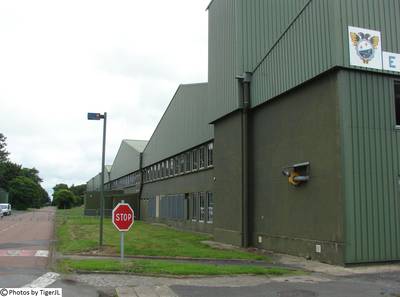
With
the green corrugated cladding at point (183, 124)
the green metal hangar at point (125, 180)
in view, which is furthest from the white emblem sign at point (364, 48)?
the green metal hangar at point (125, 180)

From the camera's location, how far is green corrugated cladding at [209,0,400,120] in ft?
50.6

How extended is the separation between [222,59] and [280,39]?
5.74 meters

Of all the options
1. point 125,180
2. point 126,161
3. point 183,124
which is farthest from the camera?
point 125,180

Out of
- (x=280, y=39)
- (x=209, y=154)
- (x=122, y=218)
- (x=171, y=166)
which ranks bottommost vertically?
(x=122, y=218)

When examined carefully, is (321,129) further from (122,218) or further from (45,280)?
(45,280)

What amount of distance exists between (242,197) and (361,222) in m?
7.50

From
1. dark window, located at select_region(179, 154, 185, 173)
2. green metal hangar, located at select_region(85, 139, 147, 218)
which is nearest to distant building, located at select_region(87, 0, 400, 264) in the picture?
dark window, located at select_region(179, 154, 185, 173)

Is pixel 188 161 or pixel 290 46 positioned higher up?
pixel 290 46

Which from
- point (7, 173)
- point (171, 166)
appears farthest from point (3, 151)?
point (171, 166)

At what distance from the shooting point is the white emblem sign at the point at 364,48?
15.2m

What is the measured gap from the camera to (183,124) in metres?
35.0

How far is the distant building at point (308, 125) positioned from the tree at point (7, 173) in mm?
103497

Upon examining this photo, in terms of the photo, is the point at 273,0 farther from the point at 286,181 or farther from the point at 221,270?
the point at 221,270

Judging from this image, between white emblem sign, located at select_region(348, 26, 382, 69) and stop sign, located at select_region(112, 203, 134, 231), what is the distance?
8.14 m
